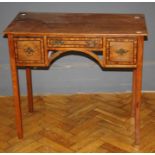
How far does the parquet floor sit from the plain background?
0.07m

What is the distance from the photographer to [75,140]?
8.39 ft

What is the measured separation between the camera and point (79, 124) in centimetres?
276

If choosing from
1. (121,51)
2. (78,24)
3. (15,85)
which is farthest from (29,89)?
(121,51)

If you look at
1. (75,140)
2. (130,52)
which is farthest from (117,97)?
(130,52)

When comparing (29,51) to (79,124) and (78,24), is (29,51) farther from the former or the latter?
(79,124)

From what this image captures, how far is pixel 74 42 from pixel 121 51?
299 mm

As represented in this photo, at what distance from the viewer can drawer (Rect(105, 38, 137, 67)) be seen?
2242 millimetres

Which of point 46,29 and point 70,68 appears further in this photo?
point 70,68

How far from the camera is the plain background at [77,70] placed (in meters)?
2.87

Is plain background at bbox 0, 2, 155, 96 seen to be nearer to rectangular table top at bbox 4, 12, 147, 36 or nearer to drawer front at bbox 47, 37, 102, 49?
rectangular table top at bbox 4, 12, 147, 36

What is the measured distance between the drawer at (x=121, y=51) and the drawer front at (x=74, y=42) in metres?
0.07

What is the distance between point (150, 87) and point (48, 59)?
1.19 metres

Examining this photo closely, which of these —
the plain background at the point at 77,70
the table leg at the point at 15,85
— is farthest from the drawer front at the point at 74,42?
the plain background at the point at 77,70

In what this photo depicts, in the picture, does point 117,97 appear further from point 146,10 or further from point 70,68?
point 146,10
